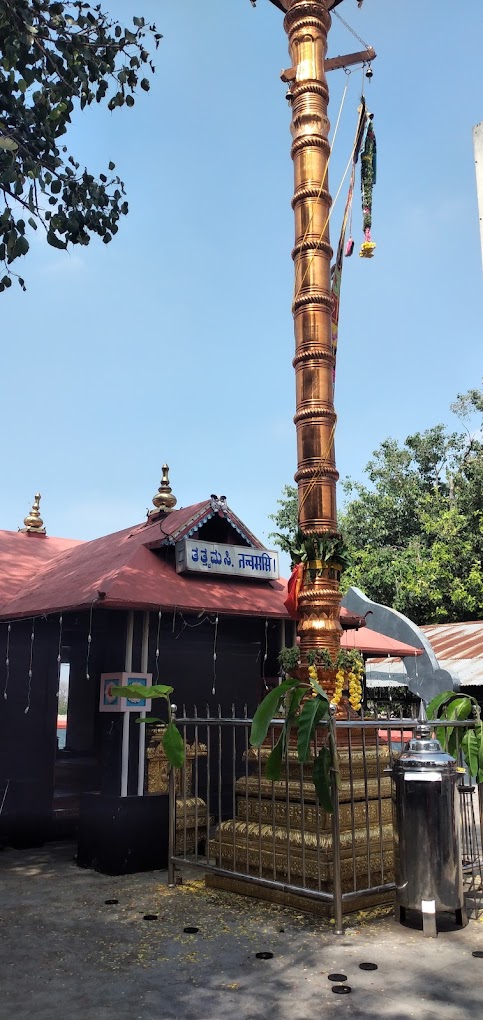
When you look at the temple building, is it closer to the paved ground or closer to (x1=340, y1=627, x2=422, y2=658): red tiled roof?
(x1=340, y1=627, x2=422, y2=658): red tiled roof

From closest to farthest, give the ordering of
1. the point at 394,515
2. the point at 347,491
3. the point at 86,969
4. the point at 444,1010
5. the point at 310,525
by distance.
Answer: the point at 444,1010
the point at 86,969
the point at 310,525
the point at 394,515
the point at 347,491

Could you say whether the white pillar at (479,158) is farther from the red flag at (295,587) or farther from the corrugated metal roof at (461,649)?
the corrugated metal roof at (461,649)

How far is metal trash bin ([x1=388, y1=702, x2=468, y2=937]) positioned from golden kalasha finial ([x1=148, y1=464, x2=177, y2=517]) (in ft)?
20.8

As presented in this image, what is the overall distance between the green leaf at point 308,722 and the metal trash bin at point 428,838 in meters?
0.71

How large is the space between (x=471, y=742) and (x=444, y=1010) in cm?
248

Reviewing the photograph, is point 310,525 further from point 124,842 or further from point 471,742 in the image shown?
point 124,842

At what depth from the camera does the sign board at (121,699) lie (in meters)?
8.52

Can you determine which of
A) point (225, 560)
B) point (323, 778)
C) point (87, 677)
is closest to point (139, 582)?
point (225, 560)

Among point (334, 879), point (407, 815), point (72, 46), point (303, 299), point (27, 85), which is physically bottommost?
point (334, 879)

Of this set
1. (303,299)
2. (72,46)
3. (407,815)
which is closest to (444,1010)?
(407,815)

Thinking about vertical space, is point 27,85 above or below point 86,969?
above

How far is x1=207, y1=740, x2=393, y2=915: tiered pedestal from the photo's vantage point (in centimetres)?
597

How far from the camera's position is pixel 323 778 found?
5.50 metres

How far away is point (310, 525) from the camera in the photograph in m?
7.43
